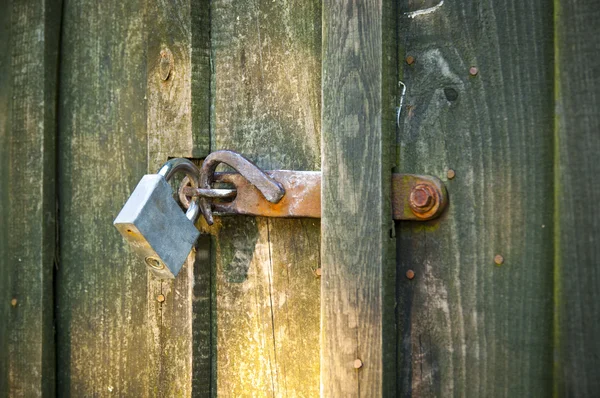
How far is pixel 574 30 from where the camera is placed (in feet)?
3.33

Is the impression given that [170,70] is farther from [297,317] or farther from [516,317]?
[516,317]

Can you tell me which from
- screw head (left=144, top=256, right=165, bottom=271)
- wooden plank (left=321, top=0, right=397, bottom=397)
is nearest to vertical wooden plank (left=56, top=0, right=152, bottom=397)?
screw head (left=144, top=256, right=165, bottom=271)

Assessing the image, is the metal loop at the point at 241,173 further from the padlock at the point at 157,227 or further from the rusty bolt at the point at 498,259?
the rusty bolt at the point at 498,259

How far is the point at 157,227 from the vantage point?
115 cm

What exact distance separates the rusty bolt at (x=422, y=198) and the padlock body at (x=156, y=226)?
0.38 m

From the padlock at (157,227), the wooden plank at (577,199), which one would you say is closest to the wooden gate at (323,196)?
the wooden plank at (577,199)

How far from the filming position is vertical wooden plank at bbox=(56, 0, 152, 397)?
1.54m

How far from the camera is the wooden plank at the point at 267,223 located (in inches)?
51.1

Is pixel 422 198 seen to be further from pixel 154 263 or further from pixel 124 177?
pixel 124 177

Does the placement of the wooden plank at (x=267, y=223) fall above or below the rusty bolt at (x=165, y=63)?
→ below

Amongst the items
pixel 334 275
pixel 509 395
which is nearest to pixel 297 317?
pixel 334 275

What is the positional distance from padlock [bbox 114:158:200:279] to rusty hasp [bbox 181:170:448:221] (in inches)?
4.6

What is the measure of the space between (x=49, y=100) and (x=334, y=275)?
0.87 metres

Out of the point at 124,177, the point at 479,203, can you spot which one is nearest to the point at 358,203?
the point at 479,203
